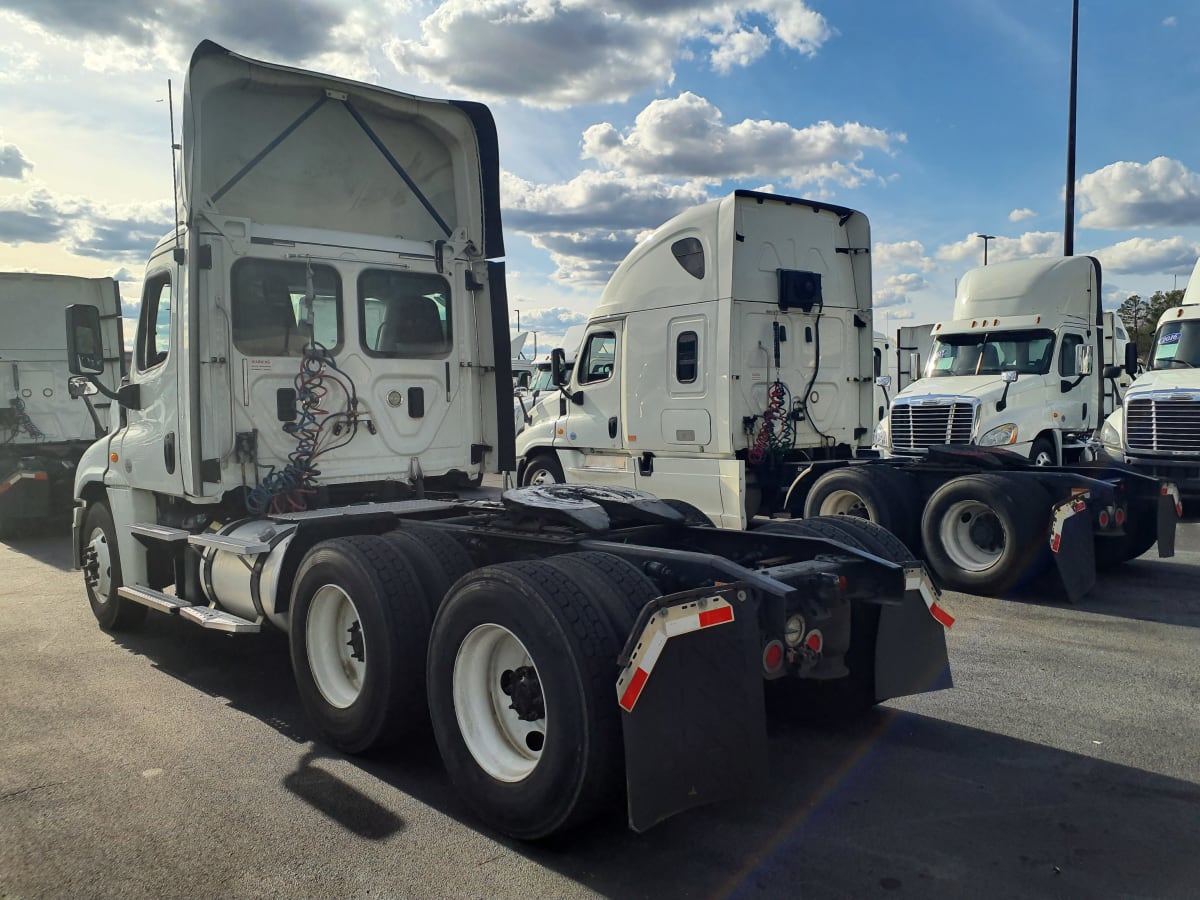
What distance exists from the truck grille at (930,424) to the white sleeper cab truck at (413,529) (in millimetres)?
7171

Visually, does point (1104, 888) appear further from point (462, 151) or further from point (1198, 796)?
point (462, 151)

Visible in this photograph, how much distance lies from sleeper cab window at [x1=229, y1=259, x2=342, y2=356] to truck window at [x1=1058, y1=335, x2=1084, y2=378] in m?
10.3

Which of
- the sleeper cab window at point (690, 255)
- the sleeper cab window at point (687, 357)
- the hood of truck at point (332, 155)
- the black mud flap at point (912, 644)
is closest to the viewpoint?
the black mud flap at point (912, 644)

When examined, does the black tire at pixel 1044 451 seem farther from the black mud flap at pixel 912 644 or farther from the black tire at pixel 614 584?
the black tire at pixel 614 584

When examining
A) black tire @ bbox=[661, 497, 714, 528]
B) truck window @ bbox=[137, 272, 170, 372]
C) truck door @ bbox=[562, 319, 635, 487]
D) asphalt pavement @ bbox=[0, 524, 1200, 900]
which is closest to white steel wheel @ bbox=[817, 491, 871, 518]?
truck door @ bbox=[562, 319, 635, 487]

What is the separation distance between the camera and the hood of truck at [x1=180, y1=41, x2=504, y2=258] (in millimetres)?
5922

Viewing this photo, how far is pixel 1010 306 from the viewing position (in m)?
13.0

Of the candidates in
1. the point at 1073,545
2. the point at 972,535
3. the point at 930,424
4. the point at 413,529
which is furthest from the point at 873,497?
the point at 413,529

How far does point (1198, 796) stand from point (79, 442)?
1466 cm

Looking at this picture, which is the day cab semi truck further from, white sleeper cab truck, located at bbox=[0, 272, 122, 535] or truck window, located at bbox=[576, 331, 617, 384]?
white sleeper cab truck, located at bbox=[0, 272, 122, 535]

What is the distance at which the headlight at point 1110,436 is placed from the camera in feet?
41.9

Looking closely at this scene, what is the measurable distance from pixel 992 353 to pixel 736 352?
5.40 meters

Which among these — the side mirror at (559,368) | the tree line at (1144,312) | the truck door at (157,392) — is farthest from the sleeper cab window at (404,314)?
the tree line at (1144,312)

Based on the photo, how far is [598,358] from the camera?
11.1 m
